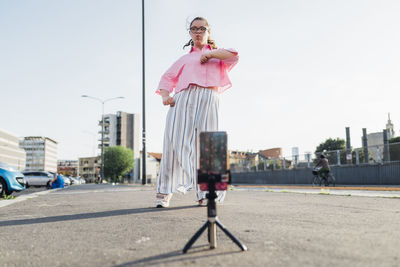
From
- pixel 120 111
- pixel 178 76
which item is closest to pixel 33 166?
pixel 120 111

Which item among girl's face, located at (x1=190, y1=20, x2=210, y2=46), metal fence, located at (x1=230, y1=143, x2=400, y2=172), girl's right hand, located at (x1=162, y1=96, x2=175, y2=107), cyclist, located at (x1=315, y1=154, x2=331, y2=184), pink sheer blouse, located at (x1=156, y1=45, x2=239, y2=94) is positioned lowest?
cyclist, located at (x1=315, y1=154, x2=331, y2=184)

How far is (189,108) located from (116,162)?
87.9 metres

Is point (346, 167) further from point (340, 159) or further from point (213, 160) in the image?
point (213, 160)

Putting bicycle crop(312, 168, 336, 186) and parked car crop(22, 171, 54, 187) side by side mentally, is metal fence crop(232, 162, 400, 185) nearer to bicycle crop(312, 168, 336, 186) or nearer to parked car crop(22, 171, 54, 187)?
bicycle crop(312, 168, 336, 186)

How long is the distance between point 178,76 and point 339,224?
2626 millimetres

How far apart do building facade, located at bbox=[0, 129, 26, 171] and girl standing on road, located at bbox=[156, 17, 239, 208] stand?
408 feet

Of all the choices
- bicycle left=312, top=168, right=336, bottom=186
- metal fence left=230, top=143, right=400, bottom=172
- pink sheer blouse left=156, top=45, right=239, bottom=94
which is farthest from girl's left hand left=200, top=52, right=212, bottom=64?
metal fence left=230, top=143, right=400, bottom=172

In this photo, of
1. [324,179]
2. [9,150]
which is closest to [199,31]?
[324,179]

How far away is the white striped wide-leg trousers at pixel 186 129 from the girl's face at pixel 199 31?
0.64 m

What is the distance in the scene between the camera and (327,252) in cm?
Answer: 192

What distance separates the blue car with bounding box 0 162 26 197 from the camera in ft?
28.5

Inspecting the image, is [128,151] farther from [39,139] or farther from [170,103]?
[39,139]

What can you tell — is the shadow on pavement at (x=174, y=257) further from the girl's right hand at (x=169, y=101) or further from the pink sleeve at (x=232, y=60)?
the girl's right hand at (x=169, y=101)

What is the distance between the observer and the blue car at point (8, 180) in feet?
28.5
